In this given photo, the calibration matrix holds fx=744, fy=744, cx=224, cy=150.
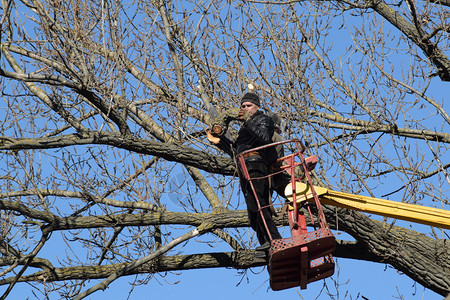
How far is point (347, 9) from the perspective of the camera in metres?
11.3

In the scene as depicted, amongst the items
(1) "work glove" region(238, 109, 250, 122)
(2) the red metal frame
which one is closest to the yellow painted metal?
(2) the red metal frame

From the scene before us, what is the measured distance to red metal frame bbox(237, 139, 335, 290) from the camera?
775 centimetres

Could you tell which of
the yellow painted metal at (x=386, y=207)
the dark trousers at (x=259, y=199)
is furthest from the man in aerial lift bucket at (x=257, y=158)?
the yellow painted metal at (x=386, y=207)

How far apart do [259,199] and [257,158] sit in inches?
18.5

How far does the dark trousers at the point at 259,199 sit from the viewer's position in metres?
8.37

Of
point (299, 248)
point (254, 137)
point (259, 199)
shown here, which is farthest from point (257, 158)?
point (299, 248)

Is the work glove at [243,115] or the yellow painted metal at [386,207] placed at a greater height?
the work glove at [243,115]

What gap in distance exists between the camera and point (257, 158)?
8398 mm

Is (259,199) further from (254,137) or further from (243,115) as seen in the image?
(243,115)

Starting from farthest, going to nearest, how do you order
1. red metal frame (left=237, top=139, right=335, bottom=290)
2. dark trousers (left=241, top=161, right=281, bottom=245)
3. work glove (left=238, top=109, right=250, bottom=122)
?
work glove (left=238, top=109, right=250, bottom=122) → dark trousers (left=241, top=161, right=281, bottom=245) → red metal frame (left=237, top=139, right=335, bottom=290)

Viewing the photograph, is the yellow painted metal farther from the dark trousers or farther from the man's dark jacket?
the man's dark jacket

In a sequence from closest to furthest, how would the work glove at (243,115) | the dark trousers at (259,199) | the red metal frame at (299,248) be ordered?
the red metal frame at (299,248) → the dark trousers at (259,199) → the work glove at (243,115)

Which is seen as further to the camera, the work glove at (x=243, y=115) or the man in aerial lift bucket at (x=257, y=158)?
the work glove at (x=243, y=115)

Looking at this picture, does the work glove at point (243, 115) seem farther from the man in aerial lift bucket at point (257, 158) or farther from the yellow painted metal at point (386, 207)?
the yellow painted metal at point (386, 207)
